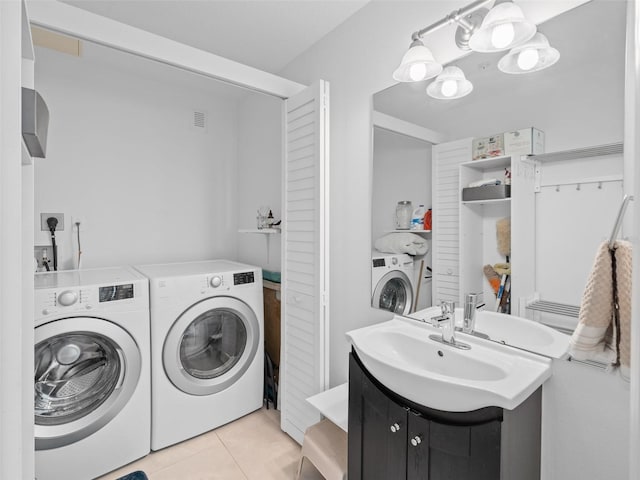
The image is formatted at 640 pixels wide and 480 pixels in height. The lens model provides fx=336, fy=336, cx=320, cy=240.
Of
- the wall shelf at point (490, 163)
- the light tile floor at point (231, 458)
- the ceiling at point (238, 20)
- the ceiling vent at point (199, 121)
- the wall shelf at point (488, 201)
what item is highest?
the ceiling at point (238, 20)

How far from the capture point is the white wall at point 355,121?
5.20 ft

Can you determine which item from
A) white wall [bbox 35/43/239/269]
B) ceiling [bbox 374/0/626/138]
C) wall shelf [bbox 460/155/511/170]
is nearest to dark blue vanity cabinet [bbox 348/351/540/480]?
wall shelf [bbox 460/155/511/170]

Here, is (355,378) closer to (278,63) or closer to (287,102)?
(287,102)

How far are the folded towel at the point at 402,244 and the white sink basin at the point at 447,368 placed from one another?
0.33 metres

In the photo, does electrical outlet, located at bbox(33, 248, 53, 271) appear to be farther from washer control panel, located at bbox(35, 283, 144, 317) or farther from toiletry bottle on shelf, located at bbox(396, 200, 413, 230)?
toiletry bottle on shelf, located at bbox(396, 200, 413, 230)

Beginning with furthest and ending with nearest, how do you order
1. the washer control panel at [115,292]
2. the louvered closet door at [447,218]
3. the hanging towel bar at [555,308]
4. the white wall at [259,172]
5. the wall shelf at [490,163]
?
the white wall at [259,172] → the washer control panel at [115,292] → the louvered closet door at [447,218] → the wall shelf at [490,163] → the hanging towel bar at [555,308]

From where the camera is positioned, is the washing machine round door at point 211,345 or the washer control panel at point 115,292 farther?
the washing machine round door at point 211,345

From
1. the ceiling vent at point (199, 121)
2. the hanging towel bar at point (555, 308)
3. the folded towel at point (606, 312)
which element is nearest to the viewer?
the folded towel at point (606, 312)

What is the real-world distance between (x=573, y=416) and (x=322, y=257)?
46.0 inches

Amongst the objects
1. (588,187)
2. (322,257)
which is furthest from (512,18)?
(322,257)

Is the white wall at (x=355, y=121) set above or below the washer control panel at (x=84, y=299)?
above

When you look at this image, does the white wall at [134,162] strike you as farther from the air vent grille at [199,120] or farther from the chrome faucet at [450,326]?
the chrome faucet at [450,326]

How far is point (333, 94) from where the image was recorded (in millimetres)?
1918

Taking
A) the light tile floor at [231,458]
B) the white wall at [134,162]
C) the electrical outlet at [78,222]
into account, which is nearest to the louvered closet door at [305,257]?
the light tile floor at [231,458]
